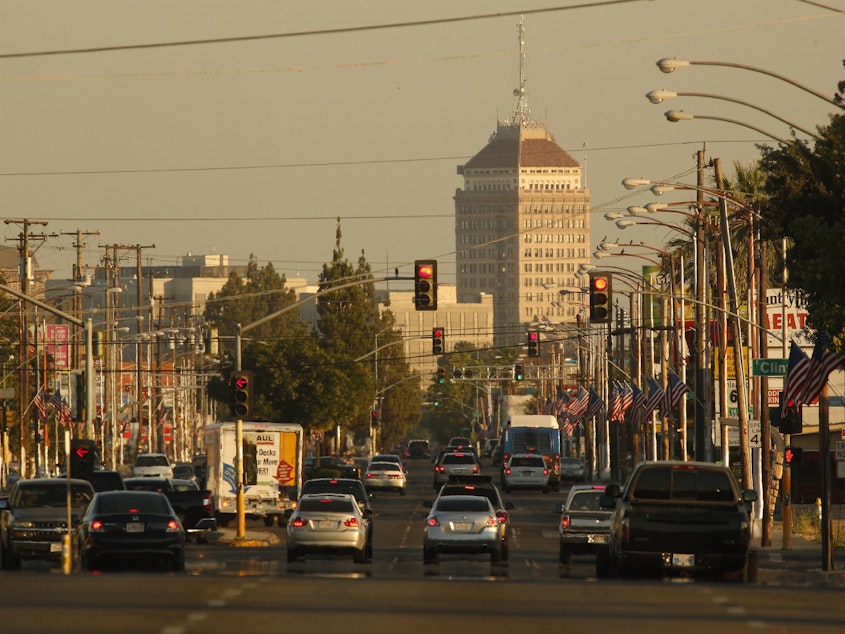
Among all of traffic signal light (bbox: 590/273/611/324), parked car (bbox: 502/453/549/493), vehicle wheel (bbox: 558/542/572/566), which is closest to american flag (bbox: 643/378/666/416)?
traffic signal light (bbox: 590/273/611/324)

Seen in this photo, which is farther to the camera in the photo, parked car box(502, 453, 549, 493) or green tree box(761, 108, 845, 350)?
parked car box(502, 453, 549, 493)

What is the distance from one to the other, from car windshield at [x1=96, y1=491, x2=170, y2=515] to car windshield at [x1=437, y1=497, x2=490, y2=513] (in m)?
6.84

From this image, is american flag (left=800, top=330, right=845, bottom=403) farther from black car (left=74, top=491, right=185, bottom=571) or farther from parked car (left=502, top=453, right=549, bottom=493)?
parked car (left=502, top=453, right=549, bottom=493)

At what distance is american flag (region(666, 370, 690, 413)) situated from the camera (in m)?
50.5

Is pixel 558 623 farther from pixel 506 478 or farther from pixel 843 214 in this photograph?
pixel 506 478

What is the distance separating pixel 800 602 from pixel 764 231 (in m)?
13.0

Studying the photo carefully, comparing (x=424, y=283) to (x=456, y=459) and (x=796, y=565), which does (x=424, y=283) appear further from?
(x=456, y=459)

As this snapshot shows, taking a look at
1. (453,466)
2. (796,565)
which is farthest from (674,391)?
(453,466)

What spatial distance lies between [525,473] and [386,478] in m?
6.27

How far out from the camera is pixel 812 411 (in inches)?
2542

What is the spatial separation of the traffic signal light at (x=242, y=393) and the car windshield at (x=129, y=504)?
392 inches

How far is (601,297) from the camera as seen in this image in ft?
134

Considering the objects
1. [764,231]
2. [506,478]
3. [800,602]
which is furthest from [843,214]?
[506,478]

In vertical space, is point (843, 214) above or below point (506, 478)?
above
